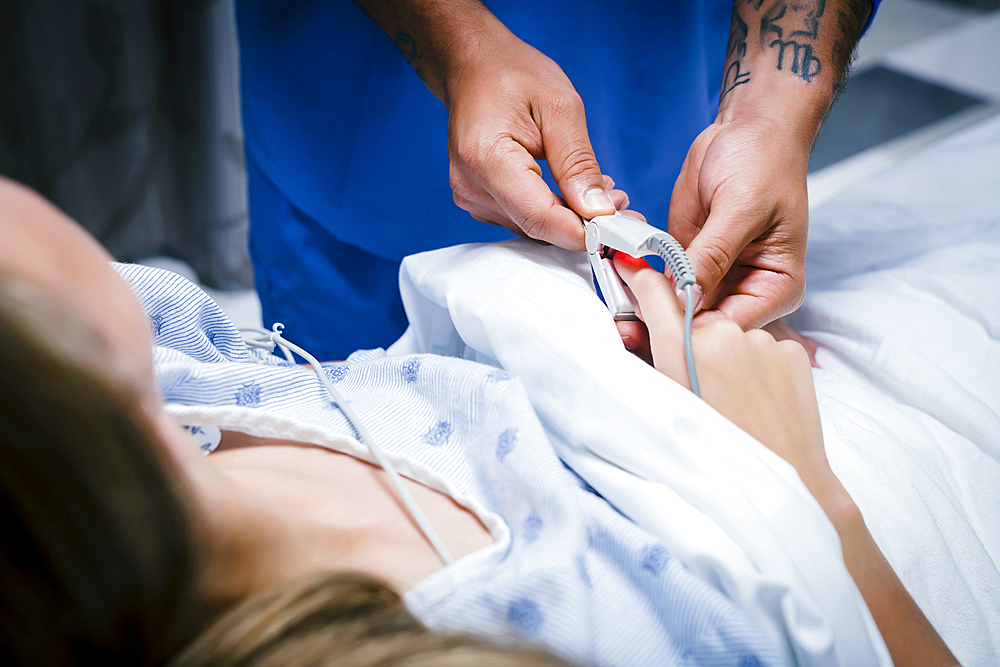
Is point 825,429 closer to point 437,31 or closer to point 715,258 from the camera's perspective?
point 715,258

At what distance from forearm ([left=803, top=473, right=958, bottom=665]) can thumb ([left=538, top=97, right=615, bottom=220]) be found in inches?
12.3

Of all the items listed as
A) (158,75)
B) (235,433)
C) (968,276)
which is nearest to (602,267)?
(235,433)

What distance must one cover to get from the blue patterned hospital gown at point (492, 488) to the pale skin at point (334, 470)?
3 centimetres

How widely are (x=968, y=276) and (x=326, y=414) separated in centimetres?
75

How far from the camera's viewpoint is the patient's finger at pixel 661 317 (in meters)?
0.52

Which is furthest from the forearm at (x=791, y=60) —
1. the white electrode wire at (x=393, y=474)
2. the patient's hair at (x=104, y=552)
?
the patient's hair at (x=104, y=552)

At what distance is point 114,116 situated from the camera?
1.39 m

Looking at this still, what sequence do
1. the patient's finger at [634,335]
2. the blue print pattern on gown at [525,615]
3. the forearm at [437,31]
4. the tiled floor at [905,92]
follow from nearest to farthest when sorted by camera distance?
1. the blue print pattern on gown at [525,615]
2. the patient's finger at [634,335]
3. the forearm at [437,31]
4. the tiled floor at [905,92]

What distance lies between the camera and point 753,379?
1.65 feet

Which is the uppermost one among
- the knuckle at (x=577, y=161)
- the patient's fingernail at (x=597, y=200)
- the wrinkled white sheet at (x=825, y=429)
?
the knuckle at (x=577, y=161)

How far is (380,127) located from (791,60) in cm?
52

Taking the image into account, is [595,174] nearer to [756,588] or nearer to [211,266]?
[756,588]

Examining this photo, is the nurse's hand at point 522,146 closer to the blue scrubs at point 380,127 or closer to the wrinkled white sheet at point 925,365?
the blue scrubs at point 380,127

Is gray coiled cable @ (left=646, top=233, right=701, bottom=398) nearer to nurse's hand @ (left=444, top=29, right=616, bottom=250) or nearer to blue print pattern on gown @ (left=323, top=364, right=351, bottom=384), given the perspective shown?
nurse's hand @ (left=444, top=29, right=616, bottom=250)
